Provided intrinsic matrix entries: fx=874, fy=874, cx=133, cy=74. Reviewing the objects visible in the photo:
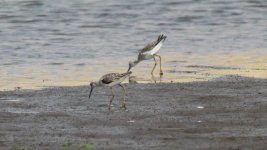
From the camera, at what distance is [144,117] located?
12.7 meters

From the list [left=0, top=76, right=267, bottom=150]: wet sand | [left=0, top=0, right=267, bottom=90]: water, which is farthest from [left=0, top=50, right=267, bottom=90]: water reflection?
[left=0, top=76, right=267, bottom=150]: wet sand

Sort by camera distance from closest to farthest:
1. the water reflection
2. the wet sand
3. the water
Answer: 1. the wet sand
2. the water reflection
3. the water

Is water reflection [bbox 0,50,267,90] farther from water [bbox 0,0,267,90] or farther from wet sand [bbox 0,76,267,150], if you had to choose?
wet sand [bbox 0,76,267,150]

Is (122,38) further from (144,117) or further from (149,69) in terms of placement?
(144,117)

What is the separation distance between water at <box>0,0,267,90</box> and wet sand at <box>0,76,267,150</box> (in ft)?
6.11

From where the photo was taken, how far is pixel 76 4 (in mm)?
34031

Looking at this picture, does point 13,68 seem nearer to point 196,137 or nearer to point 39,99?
point 39,99

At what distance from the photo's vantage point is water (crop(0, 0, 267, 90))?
18.8 m

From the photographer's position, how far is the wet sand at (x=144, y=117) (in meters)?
10.7

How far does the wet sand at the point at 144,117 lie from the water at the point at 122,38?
186 cm

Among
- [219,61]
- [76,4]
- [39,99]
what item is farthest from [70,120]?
[76,4]

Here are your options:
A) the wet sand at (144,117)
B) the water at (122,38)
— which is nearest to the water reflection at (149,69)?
the water at (122,38)

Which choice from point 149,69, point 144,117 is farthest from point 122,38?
point 144,117

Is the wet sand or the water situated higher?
the wet sand
